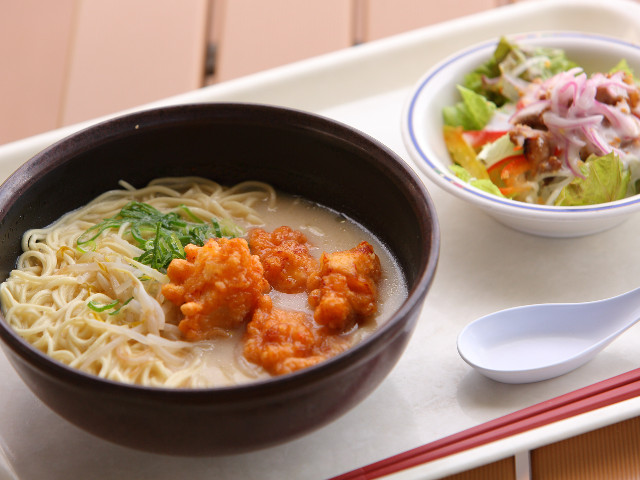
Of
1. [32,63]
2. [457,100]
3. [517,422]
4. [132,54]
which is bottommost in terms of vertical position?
[32,63]

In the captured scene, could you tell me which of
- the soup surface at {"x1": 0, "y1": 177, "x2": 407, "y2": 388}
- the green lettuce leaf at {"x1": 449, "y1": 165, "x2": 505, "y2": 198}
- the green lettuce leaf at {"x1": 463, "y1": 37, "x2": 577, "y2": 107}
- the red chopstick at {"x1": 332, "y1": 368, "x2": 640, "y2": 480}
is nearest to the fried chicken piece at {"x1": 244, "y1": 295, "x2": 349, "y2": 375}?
the soup surface at {"x1": 0, "y1": 177, "x2": 407, "y2": 388}

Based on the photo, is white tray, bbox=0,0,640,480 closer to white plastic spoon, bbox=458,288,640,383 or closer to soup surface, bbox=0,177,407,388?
white plastic spoon, bbox=458,288,640,383

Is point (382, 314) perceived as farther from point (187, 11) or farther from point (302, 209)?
point (187, 11)

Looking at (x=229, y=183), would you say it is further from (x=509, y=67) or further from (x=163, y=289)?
(x=509, y=67)

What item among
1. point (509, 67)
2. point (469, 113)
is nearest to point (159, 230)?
point (469, 113)

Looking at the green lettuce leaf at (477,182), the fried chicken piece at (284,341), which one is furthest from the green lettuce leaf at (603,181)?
the fried chicken piece at (284,341)

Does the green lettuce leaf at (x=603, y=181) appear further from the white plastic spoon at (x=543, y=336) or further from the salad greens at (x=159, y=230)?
the salad greens at (x=159, y=230)
